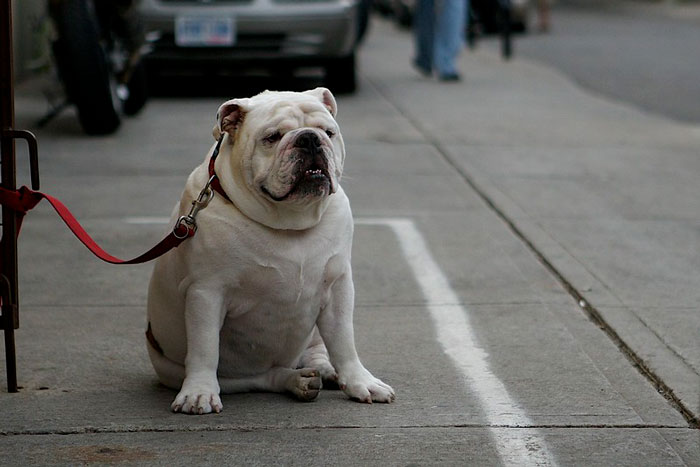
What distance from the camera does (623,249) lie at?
6.54m

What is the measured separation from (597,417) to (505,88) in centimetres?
1008

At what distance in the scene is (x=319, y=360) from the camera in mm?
4379

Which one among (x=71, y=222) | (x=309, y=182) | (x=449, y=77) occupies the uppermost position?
(x=309, y=182)

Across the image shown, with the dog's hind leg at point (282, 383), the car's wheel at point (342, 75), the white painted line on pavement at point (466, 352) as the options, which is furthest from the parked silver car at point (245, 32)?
the dog's hind leg at point (282, 383)

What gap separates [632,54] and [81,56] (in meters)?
11.4

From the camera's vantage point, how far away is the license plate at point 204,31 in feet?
38.5

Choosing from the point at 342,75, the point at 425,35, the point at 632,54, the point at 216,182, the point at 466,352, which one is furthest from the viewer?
the point at 632,54

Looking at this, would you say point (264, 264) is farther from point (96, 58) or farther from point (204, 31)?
point (204, 31)

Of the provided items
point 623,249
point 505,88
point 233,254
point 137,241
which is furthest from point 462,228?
point 505,88

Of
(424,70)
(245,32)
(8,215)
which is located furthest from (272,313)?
(424,70)

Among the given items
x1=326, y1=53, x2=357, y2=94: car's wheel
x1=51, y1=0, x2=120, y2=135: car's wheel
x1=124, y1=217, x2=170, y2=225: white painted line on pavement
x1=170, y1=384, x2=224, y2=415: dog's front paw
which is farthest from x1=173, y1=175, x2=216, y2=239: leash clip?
x1=326, y1=53, x2=357, y2=94: car's wheel

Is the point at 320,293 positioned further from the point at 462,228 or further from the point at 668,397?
the point at 462,228

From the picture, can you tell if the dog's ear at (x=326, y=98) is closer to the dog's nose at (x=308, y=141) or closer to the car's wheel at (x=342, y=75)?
the dog's nose at (x=308, y=141)

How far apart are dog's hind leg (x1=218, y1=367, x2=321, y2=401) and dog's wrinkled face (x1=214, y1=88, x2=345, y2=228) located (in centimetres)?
53
